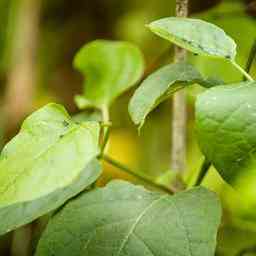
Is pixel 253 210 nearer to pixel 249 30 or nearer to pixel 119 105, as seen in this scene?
pixel 249 30

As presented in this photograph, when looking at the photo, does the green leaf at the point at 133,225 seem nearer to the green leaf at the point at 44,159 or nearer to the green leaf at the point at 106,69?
the green leaf at the point at 44,159

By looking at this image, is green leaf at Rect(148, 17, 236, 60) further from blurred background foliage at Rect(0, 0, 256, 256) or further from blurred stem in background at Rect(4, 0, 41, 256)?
blurred stem in background at Rect(4, 0, 41, 256)

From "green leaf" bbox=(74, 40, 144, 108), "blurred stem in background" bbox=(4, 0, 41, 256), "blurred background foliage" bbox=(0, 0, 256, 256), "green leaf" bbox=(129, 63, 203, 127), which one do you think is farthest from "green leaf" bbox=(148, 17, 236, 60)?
"blurred stem in background" bbox=(4, 0, 41, 256)

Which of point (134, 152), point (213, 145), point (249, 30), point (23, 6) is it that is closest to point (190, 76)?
point (213, 145)

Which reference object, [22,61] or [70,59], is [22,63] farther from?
[70,59]

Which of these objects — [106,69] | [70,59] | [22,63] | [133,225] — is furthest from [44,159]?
[70,59]

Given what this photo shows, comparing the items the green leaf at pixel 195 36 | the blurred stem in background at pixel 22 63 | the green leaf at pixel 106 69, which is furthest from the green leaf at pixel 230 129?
the blurred stem in background at pixel 22 63

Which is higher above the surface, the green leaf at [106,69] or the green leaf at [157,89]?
the green leaf at [157,89]
